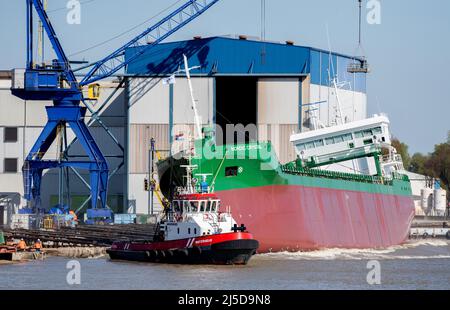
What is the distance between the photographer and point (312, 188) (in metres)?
61.0

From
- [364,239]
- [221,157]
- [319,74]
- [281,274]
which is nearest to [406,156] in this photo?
[319,74]

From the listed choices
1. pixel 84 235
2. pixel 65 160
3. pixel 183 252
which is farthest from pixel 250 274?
pixel 65 160

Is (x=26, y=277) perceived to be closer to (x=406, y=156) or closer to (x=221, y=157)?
(x=221, y=157)

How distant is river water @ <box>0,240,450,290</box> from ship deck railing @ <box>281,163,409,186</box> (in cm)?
715

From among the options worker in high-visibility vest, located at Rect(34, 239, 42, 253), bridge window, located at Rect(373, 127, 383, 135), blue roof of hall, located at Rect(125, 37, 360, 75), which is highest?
blue roof of hall, located at Rect(125, 37, 360, 75)

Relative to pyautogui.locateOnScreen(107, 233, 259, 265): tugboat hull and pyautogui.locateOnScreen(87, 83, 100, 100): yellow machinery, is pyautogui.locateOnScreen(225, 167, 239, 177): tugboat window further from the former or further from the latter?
pyautogui.locateOnScreen(87, 83, 100, 100): yellow machinery

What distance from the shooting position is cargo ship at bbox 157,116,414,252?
55.2 meters

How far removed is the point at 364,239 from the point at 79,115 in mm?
24031

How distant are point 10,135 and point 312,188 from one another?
3295 centimetres

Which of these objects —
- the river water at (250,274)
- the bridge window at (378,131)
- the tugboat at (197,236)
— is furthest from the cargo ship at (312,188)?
the tugboat at (197,236)

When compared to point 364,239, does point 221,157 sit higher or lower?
higher

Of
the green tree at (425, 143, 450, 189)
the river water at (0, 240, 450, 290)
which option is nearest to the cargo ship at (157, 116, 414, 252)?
the river water at (0, 240, 450, 290)

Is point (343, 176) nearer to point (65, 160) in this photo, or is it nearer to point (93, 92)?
point (65, 160)

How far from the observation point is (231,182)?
181 ft
